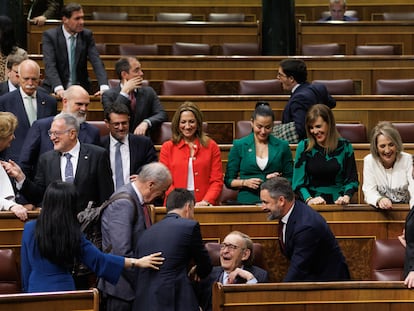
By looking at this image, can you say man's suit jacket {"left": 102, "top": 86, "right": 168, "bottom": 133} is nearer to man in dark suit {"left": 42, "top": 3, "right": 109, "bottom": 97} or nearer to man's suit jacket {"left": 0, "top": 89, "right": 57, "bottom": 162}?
man's suit jacket {"left": 0, "top": 89, "right": 57, "bottom": 162}

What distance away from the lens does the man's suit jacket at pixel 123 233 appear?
184 inches

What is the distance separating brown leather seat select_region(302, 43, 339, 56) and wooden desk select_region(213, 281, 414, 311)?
492cm

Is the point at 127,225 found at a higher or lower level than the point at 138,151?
lower

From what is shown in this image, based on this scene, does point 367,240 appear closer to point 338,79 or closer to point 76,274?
point 76,274

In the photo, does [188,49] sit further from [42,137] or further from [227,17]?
[42,137]

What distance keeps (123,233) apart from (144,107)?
1925 mm

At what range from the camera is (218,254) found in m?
5.12

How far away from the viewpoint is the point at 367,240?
5488mm

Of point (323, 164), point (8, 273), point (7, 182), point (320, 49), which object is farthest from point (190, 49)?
point (8, 273)

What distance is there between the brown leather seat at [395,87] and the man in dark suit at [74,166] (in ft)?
11.0

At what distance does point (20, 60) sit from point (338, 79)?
3.02m

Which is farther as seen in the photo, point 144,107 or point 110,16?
point 110,16

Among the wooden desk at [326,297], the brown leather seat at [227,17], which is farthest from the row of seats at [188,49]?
the wooden desk at [326,297]

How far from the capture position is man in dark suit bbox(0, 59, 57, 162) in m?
5.94
